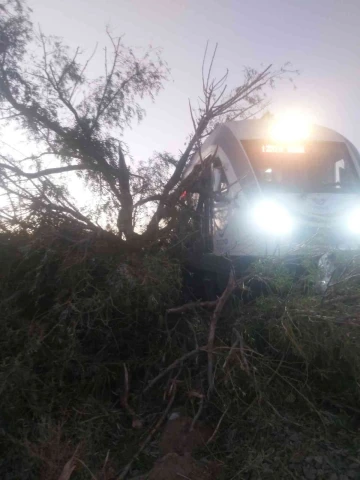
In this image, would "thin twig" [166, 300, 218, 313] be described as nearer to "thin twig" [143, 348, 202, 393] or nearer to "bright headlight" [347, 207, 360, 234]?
"thin twig" [143, 348, 202, 393]

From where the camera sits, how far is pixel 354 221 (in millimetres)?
6047

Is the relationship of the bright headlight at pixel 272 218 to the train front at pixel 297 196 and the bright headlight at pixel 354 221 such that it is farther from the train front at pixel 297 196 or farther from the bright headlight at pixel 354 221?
the bright headlight at pixel 354 221

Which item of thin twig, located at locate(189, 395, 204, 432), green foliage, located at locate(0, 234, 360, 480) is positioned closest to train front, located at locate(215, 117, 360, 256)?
green foliage, located at locate(0, 234, 360, 480)

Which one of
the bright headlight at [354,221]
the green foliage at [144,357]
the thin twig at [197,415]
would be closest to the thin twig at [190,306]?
the green foliage at [144,357]

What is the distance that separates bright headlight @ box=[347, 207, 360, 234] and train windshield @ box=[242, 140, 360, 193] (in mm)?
376

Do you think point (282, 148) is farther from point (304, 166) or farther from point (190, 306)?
point (190, 306)

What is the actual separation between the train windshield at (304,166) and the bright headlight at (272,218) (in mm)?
341

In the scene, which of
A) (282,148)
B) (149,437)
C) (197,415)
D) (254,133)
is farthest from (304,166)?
(149,437)

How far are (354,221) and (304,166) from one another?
1.05 metres

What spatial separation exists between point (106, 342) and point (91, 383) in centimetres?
43

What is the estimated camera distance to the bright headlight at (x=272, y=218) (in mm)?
5871

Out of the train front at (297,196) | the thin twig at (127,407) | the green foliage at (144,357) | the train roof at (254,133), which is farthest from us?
the train roof at (254,133)

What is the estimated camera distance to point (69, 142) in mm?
7883

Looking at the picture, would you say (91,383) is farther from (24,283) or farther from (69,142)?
(69,142)
